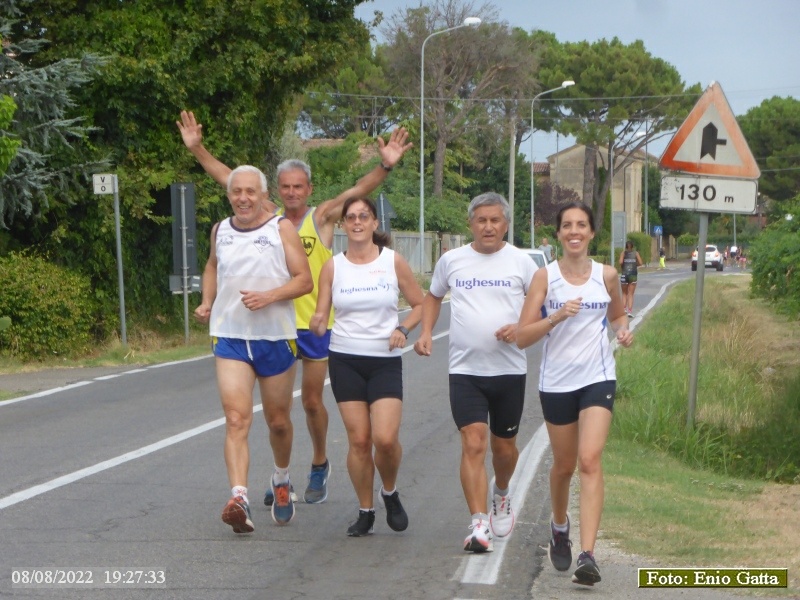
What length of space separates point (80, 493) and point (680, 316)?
21.4 m

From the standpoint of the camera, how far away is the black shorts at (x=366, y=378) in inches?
287

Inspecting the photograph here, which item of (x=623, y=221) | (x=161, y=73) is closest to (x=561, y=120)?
(x=623, y=221)

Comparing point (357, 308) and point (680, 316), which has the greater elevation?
point (357, 308)

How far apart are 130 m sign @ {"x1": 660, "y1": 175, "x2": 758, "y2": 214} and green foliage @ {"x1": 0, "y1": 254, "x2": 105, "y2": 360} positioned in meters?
11.6

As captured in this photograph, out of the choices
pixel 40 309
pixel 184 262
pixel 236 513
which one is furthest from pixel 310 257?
pixel 184 262

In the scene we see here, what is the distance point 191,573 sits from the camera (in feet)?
21.4

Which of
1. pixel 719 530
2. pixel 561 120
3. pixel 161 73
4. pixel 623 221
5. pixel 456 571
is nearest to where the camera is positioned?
pixel 456 571

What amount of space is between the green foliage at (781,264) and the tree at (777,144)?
5519 cm

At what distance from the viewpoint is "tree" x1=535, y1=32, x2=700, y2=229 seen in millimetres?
70125

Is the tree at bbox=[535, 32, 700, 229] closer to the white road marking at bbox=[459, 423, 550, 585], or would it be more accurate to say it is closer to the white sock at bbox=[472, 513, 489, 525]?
the white road marking at bbox=[459, 423, 550, 585]

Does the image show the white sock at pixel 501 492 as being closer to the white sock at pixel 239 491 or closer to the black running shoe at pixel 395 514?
the black running shoe at pixel 395 514

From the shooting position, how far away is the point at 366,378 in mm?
7324

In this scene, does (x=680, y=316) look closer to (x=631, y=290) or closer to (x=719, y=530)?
(x=631, y=290)

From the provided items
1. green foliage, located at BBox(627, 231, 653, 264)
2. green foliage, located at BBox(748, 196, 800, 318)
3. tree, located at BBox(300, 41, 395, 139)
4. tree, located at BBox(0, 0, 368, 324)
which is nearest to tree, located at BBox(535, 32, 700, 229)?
tree, located at BBox(300, 41, 395, 139)
